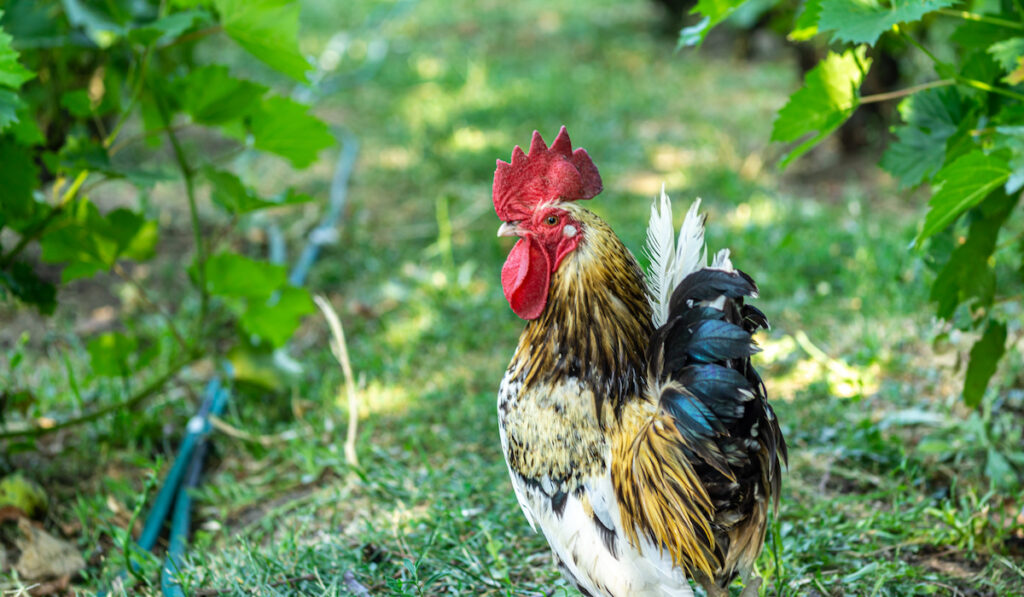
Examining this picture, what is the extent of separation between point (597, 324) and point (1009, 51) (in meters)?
1.35

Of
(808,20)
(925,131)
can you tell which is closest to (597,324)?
(808,20)

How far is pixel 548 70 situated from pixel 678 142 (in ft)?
6.73

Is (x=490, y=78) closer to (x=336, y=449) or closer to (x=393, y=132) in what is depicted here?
(x=393, y=132)

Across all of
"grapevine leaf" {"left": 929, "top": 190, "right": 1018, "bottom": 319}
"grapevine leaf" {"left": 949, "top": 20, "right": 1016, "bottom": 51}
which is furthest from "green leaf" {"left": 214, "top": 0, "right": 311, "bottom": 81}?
"grapevine leaf" {"left": 929, "top": 190, "right": 1018, "bottom": 319}

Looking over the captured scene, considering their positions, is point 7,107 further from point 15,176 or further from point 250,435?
point 250,435

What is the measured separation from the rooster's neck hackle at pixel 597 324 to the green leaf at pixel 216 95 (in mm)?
1480

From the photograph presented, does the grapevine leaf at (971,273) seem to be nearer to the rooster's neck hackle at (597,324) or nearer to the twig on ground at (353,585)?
the rooster's neck hackle at (597,324)

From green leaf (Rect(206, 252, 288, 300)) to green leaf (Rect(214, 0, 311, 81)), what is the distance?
84cm

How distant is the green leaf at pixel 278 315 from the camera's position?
3.46m

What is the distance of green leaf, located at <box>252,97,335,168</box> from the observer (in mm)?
3039

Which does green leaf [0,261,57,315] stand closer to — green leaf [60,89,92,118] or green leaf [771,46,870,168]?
green leaf [60,89,92,118]

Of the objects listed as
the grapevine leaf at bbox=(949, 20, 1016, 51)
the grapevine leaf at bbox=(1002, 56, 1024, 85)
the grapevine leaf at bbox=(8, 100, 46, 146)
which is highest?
the grapevine leaf at bbox=(949, 20, 1016, 51)

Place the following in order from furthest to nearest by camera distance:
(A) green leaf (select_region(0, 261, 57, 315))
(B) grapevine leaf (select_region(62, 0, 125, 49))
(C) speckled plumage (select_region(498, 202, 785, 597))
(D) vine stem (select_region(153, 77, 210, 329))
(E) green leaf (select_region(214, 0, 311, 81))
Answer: (B) grapevine leaf (select_region(62, 0, 125, 49)) < (D) vine stem (select_region(153, 77, 210, 329)) < (A) green leaf (select_region(0, 261, 57, 315)) < (E) green leaf (select_region(214, 0, 311, 81)) < (C) speckled plumage (select_region(498, 202, 785, 597))

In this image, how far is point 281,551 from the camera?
2.61 m
